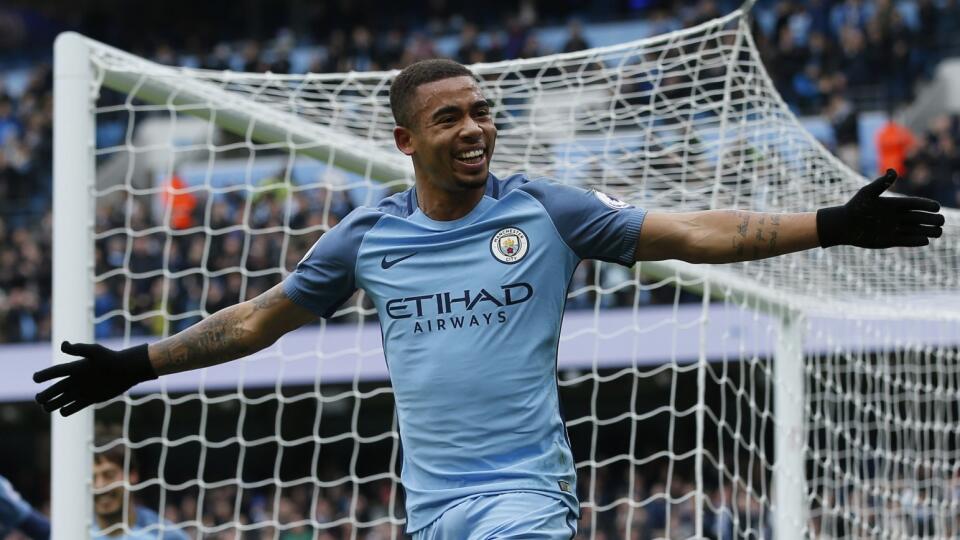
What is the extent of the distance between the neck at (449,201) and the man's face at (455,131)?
3 cm

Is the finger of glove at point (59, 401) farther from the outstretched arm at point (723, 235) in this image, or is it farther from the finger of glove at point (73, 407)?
the outstretched arm at point (723, 235)

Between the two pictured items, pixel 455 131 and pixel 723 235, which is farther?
pixel 455 131

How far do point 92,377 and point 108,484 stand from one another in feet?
6.17

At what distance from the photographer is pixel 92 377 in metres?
3.70

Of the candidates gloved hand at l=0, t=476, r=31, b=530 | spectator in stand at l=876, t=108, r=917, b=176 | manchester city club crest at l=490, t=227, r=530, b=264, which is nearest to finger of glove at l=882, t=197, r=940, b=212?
manchester city club crest at l=490, t=227, r=530, b=264

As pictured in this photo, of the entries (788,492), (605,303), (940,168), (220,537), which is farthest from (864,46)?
(788,492)

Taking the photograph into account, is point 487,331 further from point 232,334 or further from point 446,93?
point 232,334

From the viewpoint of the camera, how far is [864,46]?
50.1ft

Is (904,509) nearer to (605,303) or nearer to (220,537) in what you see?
(605,303)

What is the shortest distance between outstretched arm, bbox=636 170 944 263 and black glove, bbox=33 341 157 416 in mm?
1355

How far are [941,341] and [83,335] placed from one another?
17.6 ft

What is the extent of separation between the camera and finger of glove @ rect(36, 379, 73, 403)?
367 cm

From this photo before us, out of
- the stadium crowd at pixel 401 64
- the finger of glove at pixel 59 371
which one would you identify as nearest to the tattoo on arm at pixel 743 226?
the finger of glove at pixel 59 371

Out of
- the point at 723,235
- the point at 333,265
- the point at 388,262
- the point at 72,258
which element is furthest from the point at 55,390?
the point at 723,235
